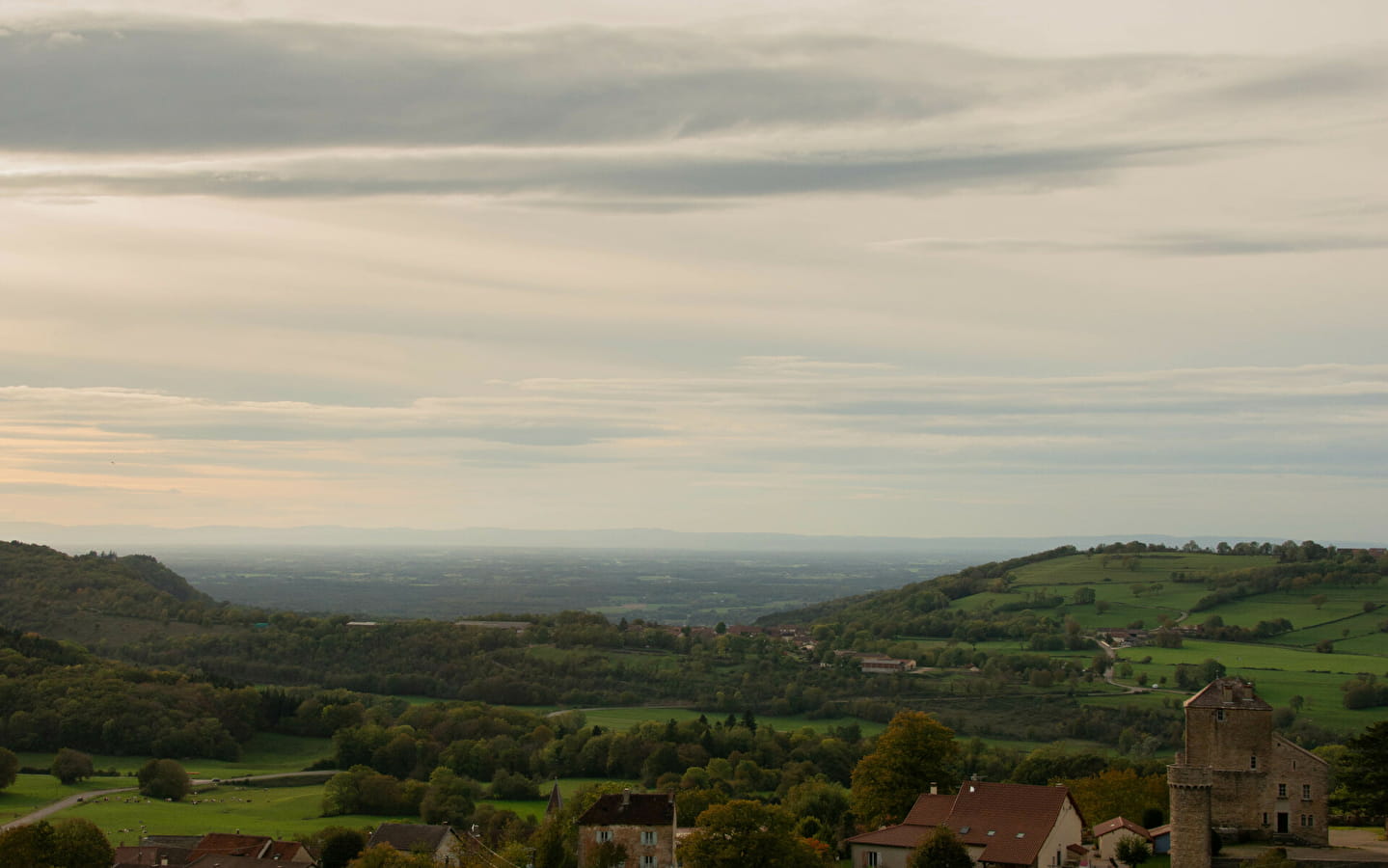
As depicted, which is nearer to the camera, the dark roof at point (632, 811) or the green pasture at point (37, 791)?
the dark roof at point (632, 811)

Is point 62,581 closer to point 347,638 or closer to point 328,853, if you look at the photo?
point 347,638

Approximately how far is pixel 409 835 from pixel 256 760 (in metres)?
48.6

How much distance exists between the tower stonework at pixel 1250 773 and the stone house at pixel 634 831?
18.8 metres

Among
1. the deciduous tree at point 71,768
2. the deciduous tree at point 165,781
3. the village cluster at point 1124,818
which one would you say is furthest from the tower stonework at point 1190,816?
the deciduous tree at point 71,768

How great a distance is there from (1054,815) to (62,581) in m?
169

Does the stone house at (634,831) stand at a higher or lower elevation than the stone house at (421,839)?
higher

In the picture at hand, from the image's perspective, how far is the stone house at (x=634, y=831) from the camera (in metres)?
54.1

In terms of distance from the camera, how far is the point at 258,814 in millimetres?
81062

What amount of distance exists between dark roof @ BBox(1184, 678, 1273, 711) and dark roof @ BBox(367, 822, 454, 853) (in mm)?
34233

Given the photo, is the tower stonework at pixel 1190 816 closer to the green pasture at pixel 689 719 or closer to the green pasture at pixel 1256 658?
the green pasture at pixel 1256 658

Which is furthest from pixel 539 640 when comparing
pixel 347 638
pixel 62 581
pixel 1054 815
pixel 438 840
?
pixel 1054 815

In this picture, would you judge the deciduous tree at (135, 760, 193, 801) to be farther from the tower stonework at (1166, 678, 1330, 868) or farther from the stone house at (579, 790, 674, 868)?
the tower stonework at (1166, 678, 1330, 868)

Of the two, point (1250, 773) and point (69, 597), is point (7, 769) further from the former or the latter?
point (69, 597)

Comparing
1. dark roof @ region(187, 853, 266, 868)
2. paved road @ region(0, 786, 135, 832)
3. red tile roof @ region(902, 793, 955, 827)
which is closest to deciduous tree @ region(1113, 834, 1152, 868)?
red tile roof @ region(902, 793, 955, 827)
